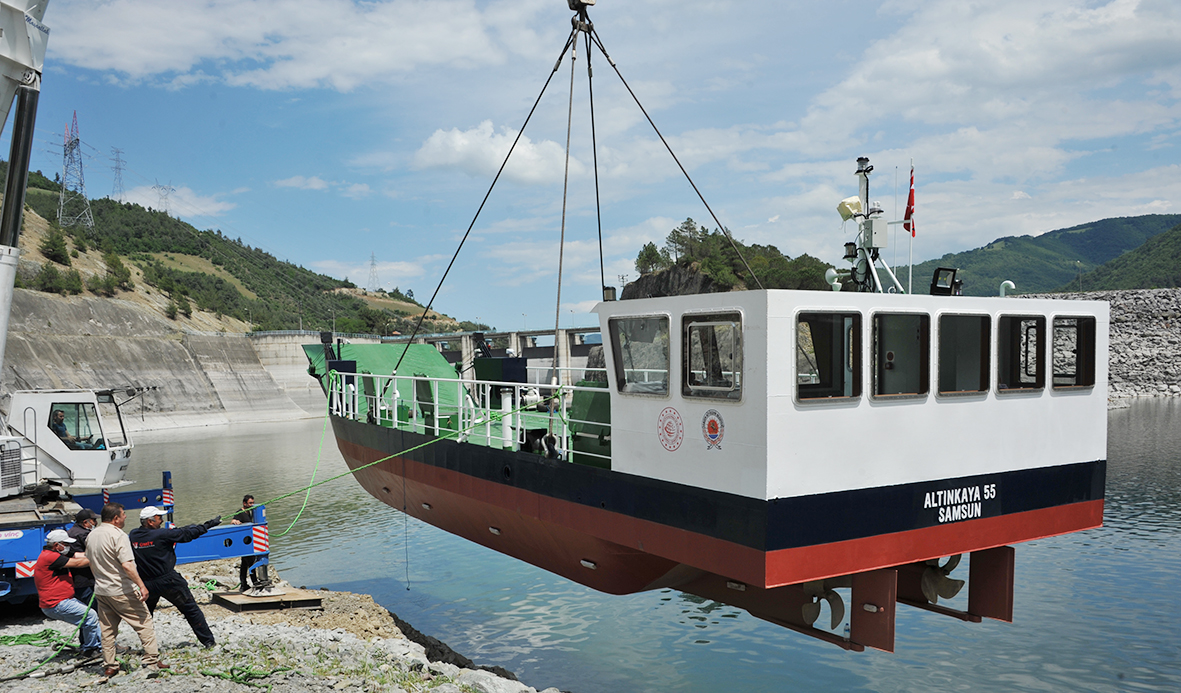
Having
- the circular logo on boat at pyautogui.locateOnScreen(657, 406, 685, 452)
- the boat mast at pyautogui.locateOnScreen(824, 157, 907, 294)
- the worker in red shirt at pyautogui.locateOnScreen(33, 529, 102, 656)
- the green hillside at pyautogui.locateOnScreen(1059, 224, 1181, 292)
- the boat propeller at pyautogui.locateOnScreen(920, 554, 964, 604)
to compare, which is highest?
the green hillside at pyautogui.locateOnScreen(1059, 224, 1181, 292)

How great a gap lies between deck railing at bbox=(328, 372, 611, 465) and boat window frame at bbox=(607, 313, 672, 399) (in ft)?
2.11

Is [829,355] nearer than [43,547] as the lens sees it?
Yes

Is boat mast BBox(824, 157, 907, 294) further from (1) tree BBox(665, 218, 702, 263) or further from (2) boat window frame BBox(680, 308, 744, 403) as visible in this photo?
(1) tree BBox(665, 218, 702, 263)

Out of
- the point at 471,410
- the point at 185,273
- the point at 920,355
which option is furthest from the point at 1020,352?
the point at 185,273

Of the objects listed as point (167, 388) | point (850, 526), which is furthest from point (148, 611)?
point (167, 388)

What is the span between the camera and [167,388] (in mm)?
54469

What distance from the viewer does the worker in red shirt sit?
7.73 metres

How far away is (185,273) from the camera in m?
110

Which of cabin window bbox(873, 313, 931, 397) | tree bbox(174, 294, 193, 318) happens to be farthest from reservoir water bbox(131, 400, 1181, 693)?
tree bbox(174, 294, 193, 318)

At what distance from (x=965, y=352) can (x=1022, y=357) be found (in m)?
0.80

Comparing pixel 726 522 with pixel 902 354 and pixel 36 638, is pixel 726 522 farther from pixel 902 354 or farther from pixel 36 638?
pixel 36 638

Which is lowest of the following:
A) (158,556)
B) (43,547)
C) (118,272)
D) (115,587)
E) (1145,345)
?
(43,547)

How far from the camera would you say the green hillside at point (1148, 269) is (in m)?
118

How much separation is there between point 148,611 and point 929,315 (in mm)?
8412
